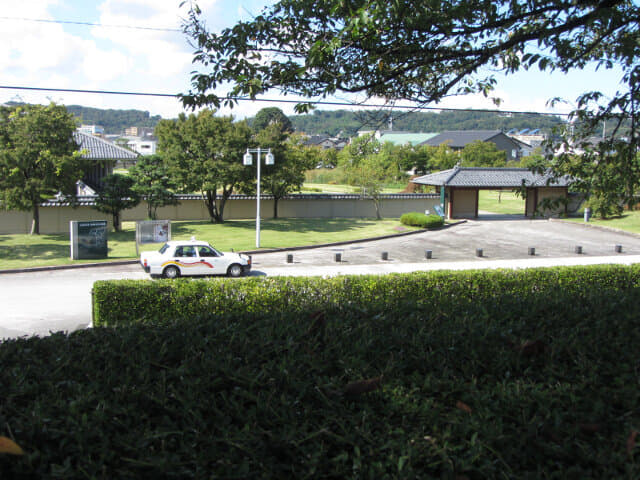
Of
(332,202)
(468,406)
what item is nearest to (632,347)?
(468,406)

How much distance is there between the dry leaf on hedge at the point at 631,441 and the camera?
285 cm

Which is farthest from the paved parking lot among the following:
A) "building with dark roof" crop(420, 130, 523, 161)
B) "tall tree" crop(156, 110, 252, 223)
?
"building with dark roof" crop(420, 130, 523, 161)

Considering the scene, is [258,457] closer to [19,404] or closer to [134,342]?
[19,404]

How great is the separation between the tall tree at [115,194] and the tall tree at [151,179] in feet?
2.42

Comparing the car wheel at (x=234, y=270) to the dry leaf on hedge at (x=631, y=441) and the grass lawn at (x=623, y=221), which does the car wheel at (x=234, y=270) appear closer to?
the dry leaf on hedge at (x=631, y=441)

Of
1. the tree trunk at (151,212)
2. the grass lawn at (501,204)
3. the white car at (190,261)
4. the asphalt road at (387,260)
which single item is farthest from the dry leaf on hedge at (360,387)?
the grass lawn at (501,204)

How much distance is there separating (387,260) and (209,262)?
8.75m

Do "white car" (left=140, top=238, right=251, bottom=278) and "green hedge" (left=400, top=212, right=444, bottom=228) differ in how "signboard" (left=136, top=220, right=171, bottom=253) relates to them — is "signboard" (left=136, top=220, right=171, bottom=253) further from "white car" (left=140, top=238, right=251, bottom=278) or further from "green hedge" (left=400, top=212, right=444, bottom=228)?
"green hedge" (left=400, top=212, right=444, bottom=228)

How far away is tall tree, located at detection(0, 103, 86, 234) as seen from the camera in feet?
90.7

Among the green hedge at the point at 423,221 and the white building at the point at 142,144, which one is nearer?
the green hedge at the point at 423,221

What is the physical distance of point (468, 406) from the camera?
10.7 feet

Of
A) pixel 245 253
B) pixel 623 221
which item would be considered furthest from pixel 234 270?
pixel 623 221

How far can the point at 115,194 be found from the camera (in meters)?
31.2

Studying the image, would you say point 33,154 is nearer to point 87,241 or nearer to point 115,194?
point 115,194
